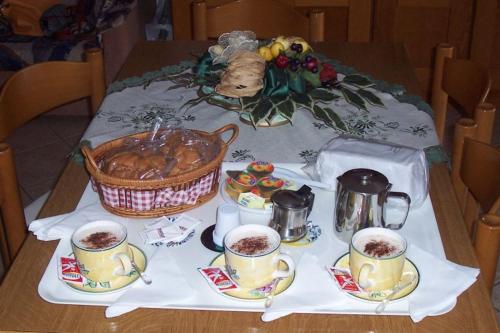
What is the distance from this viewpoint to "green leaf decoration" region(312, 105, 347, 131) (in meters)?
1.59

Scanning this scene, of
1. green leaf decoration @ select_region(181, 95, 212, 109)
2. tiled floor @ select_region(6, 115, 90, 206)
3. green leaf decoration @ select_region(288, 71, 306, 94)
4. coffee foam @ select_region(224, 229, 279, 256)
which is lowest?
tiled floor @ select_region(6, 115, 90, 206)

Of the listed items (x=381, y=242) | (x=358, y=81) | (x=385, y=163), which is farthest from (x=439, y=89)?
(x=381, y=242)

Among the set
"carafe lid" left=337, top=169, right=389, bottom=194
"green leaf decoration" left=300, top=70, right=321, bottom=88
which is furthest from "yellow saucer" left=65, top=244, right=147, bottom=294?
"green leaf decoration" left=300, top=70, right=321, bottom=88

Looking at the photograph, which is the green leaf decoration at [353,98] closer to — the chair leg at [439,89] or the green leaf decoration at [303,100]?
the green leaf decoration at [303,100]

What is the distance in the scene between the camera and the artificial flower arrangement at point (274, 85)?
5.25 feet

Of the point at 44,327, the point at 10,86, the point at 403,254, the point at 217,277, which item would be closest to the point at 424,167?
the point at 403,254

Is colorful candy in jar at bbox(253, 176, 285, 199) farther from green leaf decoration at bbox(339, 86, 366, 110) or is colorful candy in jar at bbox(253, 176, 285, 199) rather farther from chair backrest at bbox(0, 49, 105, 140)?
chair backrest at bbox(0, 49, 105, 140)

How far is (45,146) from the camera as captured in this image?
124 inches

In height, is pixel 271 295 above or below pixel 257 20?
below

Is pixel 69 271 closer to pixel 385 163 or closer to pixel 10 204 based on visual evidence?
pixel 10 204

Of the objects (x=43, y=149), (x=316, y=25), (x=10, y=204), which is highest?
(x=316, y=25)

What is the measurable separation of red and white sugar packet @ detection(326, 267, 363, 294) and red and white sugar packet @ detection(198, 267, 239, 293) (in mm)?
149

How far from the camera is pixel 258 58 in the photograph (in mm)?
1642

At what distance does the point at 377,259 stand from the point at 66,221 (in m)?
0.53
